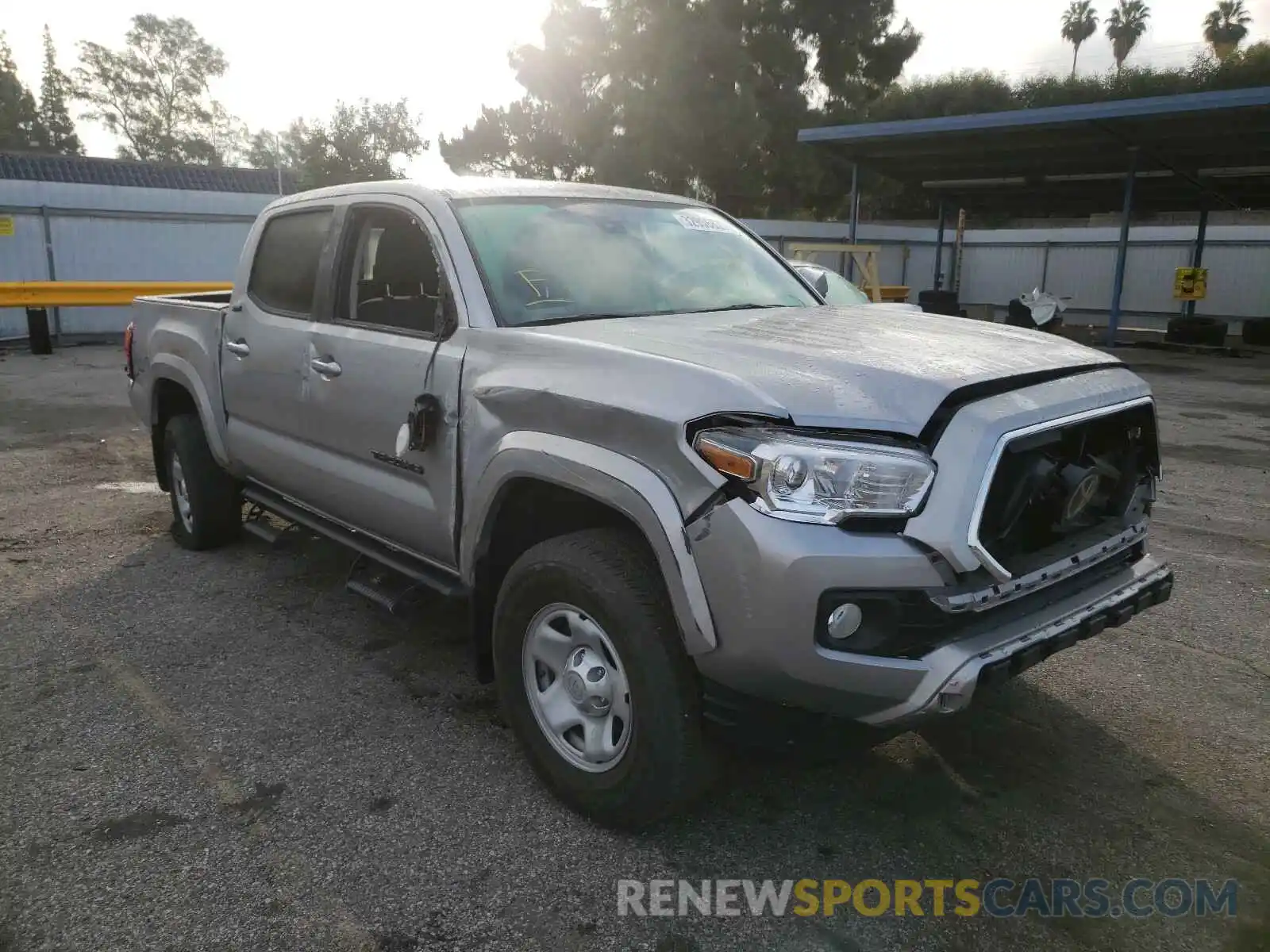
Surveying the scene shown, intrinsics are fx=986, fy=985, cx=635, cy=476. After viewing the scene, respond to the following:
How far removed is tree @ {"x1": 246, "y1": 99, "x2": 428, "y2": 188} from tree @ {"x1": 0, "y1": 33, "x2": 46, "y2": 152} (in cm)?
1733

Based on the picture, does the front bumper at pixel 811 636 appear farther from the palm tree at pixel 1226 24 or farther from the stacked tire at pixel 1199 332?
the palm tree at pixel 1226 24

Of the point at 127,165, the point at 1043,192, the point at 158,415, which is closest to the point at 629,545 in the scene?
the point at 158,415

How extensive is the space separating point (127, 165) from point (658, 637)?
3836 cm

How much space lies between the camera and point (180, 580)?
5.05 m

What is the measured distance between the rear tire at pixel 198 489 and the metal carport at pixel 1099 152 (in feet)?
51.0

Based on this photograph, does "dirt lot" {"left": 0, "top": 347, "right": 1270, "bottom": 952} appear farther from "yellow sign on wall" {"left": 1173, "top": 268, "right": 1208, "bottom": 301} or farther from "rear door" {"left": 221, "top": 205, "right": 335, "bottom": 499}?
"yellow sign on wall" {"left": 1173, "top": 268, "right": 1208, "bottom": 301}

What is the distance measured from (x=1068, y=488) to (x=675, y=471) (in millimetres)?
1130

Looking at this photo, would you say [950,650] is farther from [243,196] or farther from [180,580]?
[243,196]

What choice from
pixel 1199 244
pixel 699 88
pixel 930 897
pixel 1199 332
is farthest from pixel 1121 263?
pixel 930 897

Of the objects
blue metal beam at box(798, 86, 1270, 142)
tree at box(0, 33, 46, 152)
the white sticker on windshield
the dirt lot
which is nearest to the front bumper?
the dirt lot

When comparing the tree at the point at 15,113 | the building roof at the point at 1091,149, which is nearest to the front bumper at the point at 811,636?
the building roof at the point at 1091,149

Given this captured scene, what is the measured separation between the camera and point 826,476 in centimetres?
235

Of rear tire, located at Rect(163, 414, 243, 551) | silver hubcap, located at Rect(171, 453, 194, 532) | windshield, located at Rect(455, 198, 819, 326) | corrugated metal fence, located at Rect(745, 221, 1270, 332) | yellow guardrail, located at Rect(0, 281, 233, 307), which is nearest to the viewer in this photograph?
windshield, located at Rect(455, 198, 819, 326)

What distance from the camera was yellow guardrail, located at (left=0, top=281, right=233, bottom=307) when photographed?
45.6 feet
